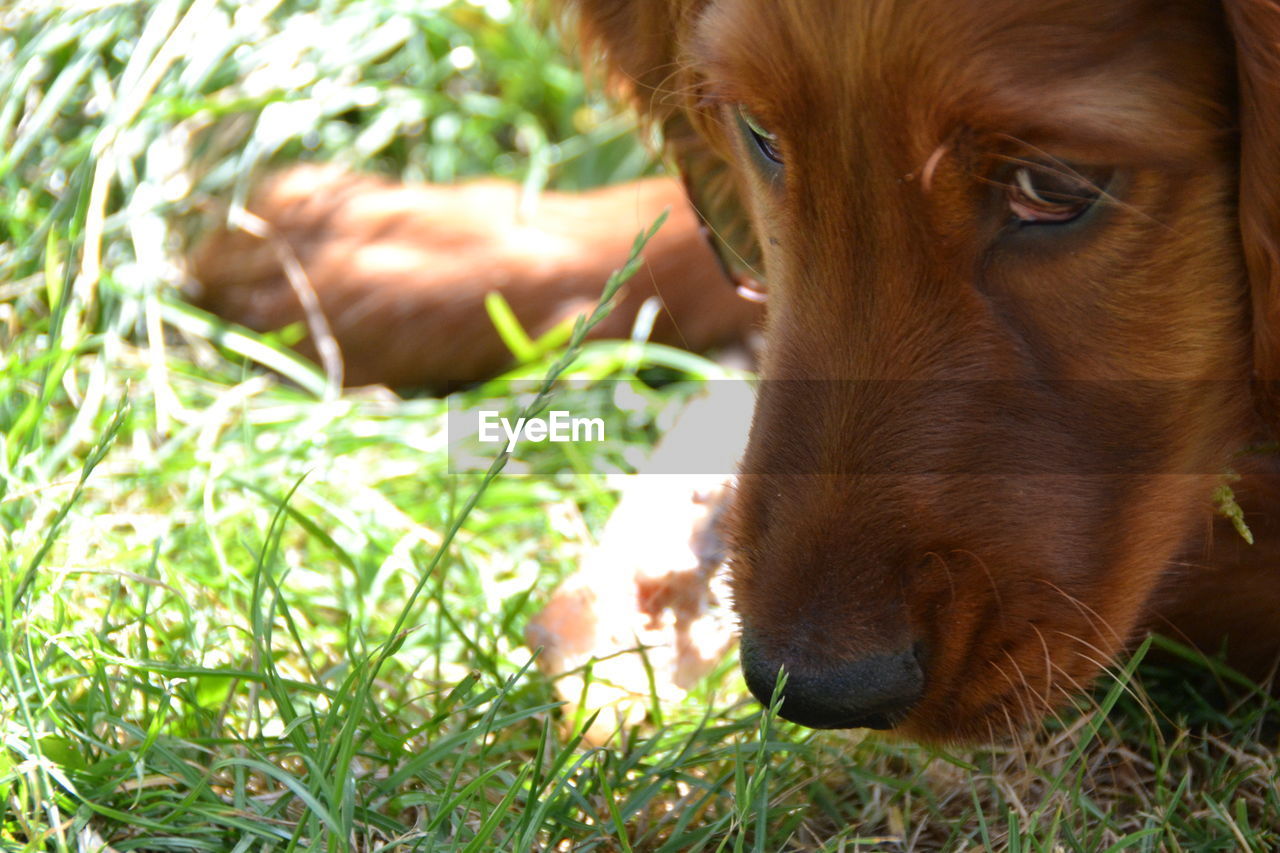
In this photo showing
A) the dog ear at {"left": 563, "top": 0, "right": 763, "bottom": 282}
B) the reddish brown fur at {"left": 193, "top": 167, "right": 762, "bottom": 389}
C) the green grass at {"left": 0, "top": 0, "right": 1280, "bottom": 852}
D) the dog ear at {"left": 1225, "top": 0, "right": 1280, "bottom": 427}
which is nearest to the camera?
the dog ear at {"left": 1225, "top": 0, "right": 1280, "bottom": 427}

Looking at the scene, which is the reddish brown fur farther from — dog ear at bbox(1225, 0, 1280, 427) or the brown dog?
dog ear at bbox(1225, 0, 1280, 427)

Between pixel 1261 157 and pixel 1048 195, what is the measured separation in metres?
0.20

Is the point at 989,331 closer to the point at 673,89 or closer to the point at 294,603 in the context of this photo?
the point at 673,89

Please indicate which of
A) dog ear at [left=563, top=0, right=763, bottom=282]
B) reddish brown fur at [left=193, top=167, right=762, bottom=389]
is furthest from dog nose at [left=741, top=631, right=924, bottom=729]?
reddish brown fur at [left=193, top=167, right=762, bottom=389]

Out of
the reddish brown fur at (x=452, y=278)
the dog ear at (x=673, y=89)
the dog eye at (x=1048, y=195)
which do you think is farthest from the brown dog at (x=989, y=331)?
the reddish brown fur at (x=452, y=278)

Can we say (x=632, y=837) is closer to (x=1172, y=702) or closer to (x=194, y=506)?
(x=1172, y=702)

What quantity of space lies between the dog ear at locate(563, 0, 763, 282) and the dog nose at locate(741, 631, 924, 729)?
0.70 metres

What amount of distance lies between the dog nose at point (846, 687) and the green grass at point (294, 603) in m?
0.09

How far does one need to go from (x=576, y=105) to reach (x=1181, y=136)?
98.0 inches

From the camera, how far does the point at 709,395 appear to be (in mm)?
2441

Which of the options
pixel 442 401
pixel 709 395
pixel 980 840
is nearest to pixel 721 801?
pixel 980 840

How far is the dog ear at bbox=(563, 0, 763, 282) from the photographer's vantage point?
1.79 meters

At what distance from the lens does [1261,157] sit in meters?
1.29

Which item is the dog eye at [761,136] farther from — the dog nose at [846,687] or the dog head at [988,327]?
the dog nose at [846,687]
